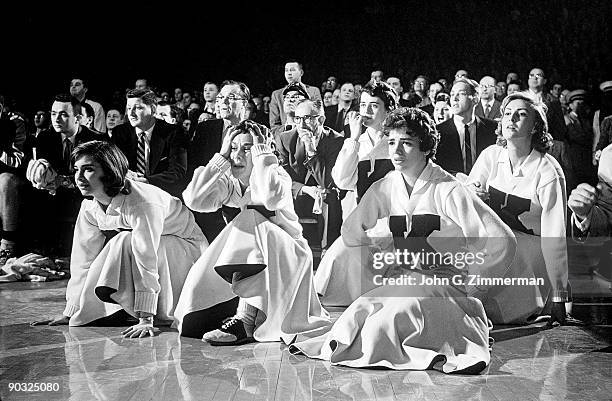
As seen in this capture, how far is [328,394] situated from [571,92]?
2828mm

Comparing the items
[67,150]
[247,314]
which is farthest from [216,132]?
[247,314]

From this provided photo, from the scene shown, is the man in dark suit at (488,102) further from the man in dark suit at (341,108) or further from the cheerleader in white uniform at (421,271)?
the cheerleader in white uniform at (421,271)

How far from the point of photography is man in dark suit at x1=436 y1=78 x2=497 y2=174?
4871 mm

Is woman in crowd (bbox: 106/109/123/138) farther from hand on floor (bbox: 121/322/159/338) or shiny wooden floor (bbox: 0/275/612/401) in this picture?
hand on floor (bbox: 121/322/159/338)

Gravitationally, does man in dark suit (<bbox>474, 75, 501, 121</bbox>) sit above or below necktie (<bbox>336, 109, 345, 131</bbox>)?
above

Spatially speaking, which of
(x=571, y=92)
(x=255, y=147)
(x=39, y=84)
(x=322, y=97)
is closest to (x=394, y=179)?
(x=255, y=147)

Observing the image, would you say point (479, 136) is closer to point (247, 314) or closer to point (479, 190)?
point (479, 190)

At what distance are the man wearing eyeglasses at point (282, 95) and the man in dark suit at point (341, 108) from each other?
0.39 feet

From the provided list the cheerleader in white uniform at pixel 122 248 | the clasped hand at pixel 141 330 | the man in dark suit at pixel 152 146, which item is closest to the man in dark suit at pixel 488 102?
the man in dark suit at pixel 152 146

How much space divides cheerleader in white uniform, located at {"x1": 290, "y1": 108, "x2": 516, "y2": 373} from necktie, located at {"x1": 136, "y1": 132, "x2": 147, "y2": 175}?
5.03ft

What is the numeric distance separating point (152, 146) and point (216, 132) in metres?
0.36

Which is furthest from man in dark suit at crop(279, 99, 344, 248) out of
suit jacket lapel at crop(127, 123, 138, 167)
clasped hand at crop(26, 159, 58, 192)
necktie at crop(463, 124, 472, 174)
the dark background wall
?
clasped hand at crop(26, 159, 58, 192)

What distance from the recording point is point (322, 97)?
511 centimetres

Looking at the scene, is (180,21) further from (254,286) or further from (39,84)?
(254,286)
